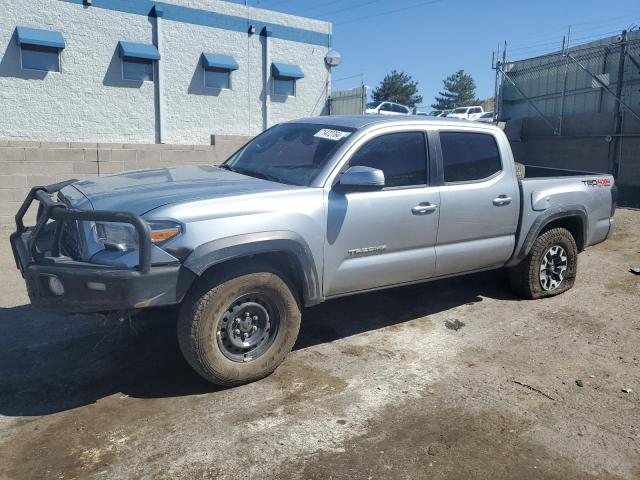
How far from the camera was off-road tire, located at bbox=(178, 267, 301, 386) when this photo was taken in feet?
11.8

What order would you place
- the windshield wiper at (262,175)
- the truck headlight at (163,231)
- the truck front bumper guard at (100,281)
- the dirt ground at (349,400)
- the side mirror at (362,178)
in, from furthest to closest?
the windshield wiper at (262,175)
the side mirror at (362,178)
the truck headlight at (163,231)
the truck front bumper guard at (100,281)
the dirt ground at (349,400)

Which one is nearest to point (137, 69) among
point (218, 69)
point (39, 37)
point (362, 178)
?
point (218, 69)

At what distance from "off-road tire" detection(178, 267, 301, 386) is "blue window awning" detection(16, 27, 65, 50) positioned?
47.8 ft

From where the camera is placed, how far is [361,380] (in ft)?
13.2

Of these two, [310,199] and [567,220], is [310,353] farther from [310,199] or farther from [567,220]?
[567,220]

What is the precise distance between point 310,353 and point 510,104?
17.3m

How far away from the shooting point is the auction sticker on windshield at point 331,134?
4477mm

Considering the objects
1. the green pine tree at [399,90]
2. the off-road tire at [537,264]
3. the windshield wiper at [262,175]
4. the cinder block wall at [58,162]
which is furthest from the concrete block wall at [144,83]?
the green pine tree at [399,90]

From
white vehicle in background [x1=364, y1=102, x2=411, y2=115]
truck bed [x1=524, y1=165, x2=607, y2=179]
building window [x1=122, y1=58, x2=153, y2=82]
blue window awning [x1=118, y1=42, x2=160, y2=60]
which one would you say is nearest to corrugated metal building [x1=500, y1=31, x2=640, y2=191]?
truck bed [x1=524, y1=165, x2=607, y2=179]

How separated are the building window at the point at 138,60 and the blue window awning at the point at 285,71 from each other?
449 cm

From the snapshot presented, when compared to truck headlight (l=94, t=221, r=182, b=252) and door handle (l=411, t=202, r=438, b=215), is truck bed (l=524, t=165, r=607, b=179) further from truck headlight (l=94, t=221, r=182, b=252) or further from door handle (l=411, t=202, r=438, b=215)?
truck headlight (l=94, t=221, r=182, b=252)

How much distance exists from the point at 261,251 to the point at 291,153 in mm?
1238

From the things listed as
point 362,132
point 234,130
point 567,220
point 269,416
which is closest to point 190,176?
point 362,132

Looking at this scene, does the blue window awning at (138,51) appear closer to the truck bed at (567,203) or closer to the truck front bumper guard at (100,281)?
the truck bed at (567,203)
